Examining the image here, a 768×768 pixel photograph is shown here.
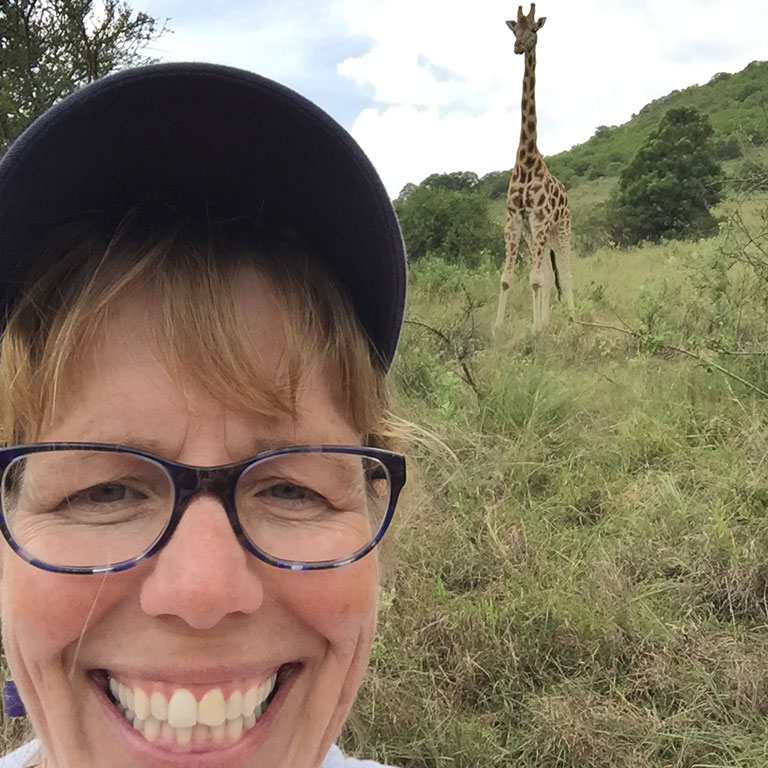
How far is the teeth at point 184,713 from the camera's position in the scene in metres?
0.82

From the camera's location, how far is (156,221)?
0.93 metres

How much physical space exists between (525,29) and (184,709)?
25.0 ft

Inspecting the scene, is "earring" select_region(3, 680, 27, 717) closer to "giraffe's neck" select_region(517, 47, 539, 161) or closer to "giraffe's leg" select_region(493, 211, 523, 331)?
"giraffe's leg" select_region(493, 211, 523, 331)

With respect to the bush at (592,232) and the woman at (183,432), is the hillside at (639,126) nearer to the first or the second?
the bush at (592,232)

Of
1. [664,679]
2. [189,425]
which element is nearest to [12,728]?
[189,425]

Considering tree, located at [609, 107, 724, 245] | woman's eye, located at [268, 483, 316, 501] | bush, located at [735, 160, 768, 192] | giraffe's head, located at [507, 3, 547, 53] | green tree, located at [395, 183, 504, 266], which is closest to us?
woman's eye, located at [268, 483, 316, 501]

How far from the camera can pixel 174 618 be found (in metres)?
0.80

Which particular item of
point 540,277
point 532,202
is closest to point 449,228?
point 532,202

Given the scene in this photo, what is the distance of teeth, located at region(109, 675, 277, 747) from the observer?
82 cm

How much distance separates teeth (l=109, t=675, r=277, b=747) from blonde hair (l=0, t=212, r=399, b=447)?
0.30 metres

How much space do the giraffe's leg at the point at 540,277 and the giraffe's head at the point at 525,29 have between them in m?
1.72

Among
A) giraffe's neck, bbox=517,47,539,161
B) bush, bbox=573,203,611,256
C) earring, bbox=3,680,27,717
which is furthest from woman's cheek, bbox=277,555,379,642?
bush, bbox=573,203,611,256

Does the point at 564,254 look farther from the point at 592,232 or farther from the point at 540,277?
the point at 592,232

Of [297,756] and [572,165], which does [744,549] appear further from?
[572,165]
